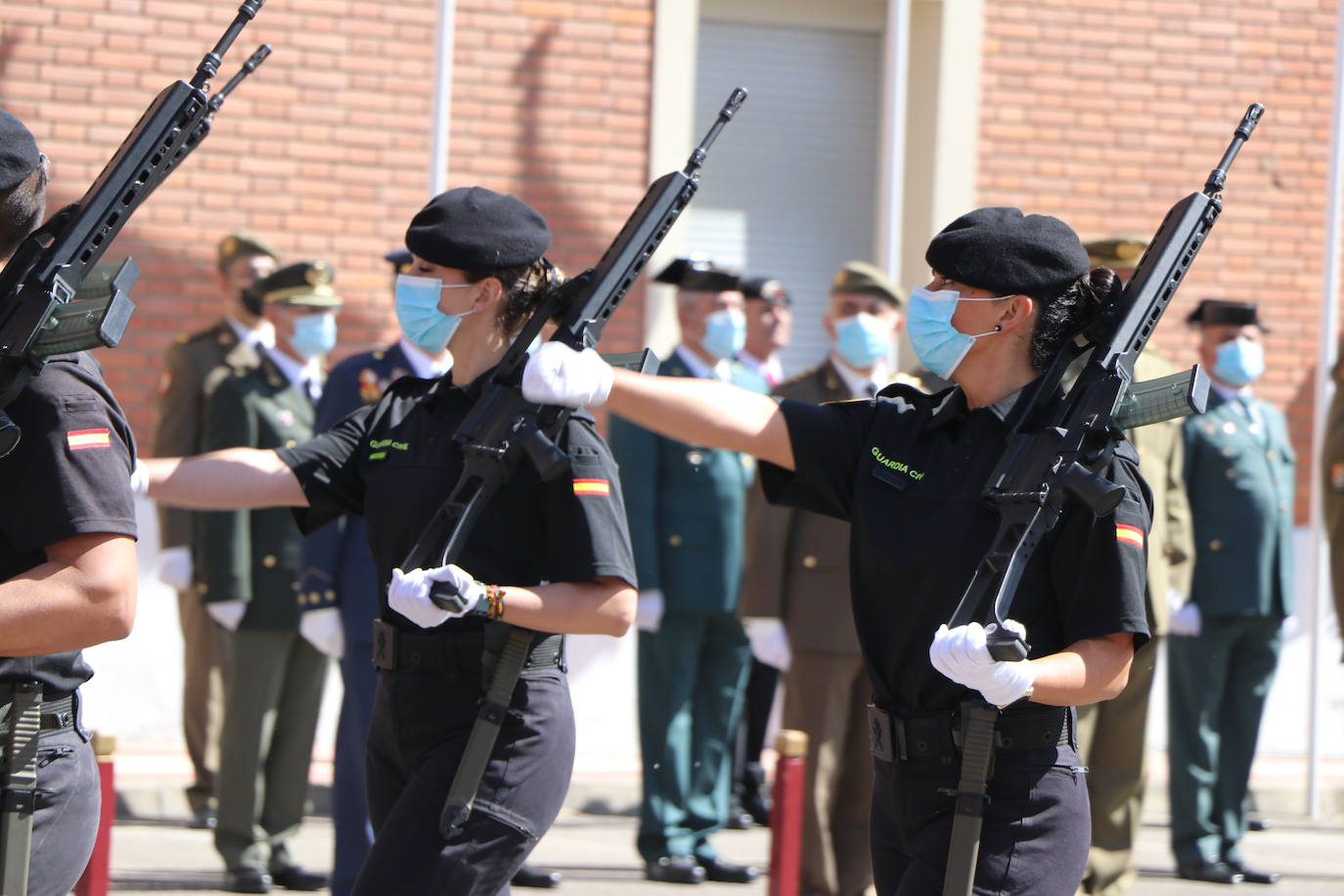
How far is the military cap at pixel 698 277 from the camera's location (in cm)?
739

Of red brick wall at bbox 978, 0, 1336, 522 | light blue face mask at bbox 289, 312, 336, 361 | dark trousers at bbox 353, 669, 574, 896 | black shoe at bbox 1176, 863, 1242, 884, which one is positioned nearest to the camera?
dark trousers at bbox 353, 669, 574, 896

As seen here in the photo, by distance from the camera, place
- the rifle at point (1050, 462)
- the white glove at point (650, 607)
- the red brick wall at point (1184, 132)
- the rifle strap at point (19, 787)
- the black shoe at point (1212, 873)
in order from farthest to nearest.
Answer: the red brick wall at point (1184, 132), the black shoe at point (1212, 873), the white glove at point (650, 607), the rifle at point (1050, 462), the rifle strap at point (19, 787)

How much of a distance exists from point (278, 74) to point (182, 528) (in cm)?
265

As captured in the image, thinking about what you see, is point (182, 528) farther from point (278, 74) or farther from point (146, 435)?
point (278, 74)

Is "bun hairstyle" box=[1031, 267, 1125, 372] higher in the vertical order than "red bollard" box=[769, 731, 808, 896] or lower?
higher

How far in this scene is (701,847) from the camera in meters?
7.18

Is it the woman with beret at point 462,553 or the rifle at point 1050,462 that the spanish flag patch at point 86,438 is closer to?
the woman with beret at point 462,553

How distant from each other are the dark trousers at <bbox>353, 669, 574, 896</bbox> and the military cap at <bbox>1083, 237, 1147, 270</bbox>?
3318 mm

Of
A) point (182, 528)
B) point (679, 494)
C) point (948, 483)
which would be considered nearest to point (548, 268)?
point (948, 483)

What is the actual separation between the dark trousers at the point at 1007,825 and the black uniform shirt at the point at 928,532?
0.45 ft

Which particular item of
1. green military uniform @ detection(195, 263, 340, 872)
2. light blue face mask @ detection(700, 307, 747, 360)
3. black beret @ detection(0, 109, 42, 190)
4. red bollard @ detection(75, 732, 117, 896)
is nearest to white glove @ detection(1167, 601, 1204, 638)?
light blue face mask @ detection(700, 307, 747, 360)

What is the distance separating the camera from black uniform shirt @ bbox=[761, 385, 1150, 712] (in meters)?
3.21

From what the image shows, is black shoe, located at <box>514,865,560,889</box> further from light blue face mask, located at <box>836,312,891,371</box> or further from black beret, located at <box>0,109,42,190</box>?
black beret, located at <box>0,109,42,190</box>

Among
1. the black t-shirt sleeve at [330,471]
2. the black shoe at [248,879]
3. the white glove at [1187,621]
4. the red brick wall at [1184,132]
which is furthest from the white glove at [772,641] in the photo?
the red brick wall at [1184,132]
